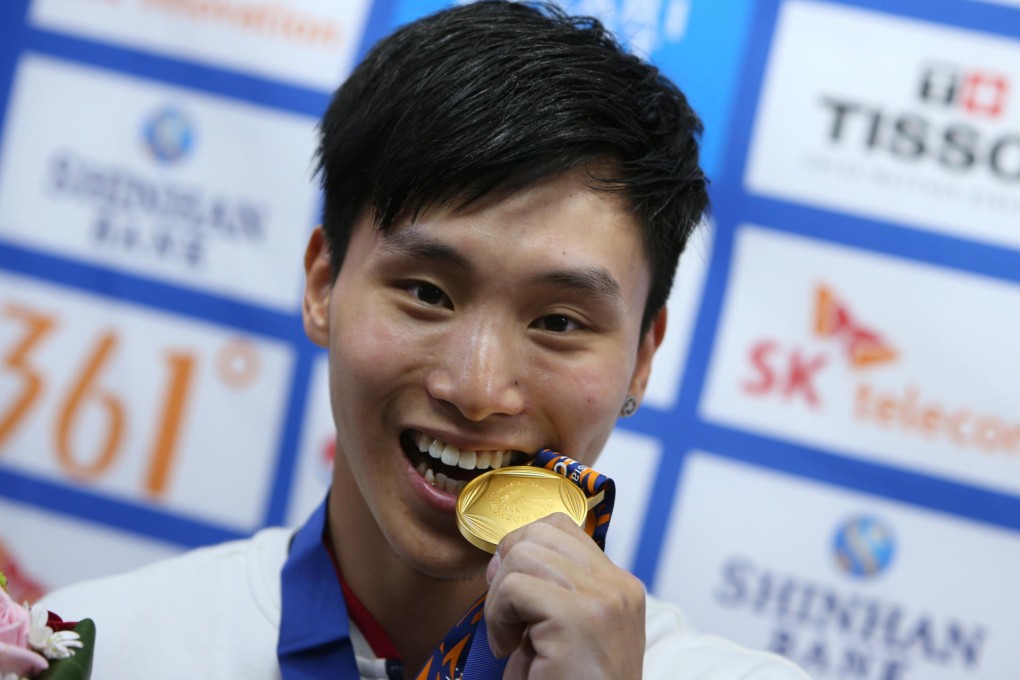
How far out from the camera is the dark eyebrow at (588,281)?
38.5 inches

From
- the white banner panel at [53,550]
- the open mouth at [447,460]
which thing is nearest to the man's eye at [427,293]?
the open mouth at [447,460]

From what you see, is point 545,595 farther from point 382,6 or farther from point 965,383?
point 382,6

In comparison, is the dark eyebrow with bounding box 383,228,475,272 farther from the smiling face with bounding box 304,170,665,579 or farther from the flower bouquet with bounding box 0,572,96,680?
the flower bouquet with bounding box 0,572,96,680

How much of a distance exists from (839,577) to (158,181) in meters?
1.40

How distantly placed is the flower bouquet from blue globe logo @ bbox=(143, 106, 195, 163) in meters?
1.26

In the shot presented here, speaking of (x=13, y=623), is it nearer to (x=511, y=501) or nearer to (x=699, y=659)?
(x=511, y=501)

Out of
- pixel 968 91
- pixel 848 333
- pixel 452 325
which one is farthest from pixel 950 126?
pixel 452 325

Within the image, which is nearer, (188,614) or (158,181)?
(188,614)

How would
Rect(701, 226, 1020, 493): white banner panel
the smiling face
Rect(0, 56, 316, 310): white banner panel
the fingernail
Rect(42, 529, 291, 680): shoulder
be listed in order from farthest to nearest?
1. Rect(0, 56, 316, 310): white banner panel
2. Rect(701, 226, 1020, 493): white banner panel
3. Rect(42, 529, 291, 680): shoulder
4. the smiling face
5. the fingernail

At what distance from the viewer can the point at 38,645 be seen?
79 cm

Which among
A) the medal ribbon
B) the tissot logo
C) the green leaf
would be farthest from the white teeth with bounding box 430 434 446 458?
the tissot logo

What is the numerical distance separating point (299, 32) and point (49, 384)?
802 mm

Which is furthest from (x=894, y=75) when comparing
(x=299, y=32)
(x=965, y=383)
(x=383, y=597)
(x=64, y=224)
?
(x=64, y=224)

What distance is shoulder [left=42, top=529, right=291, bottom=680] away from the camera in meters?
1.08
